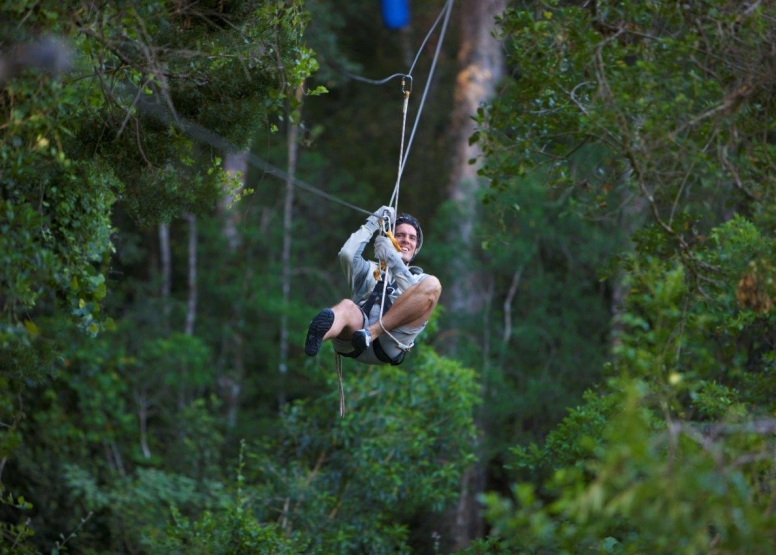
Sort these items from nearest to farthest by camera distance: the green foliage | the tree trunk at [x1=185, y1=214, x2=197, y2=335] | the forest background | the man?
1. the forest background
2. the man
3. the green foliage
4. the tree trunk at [x1=185, y1=214, x2=197, y2=335]

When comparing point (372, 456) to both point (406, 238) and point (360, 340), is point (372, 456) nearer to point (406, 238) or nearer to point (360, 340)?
point (406, 238)

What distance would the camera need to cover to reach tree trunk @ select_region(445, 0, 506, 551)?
1316cm

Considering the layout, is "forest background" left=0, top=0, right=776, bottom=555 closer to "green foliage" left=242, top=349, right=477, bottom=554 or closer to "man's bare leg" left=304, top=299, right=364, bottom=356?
"green foliage" left=242, top=349, right=477, bottom=554

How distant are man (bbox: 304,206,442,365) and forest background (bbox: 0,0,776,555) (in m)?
0.54

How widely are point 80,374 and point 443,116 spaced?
7.41 m

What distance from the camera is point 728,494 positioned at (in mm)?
3674

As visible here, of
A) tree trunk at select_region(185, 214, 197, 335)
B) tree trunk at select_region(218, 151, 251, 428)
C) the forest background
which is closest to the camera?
the forest background

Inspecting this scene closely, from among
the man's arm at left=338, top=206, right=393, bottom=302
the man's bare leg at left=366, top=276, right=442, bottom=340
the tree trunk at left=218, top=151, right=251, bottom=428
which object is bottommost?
the man's bare leg at left=366, top=276, right=442, bottom=340

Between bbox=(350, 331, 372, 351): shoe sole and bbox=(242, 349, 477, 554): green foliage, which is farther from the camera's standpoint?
bbox=(242, 349, 477, 554): green foliage

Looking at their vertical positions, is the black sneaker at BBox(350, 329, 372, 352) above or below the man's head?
below

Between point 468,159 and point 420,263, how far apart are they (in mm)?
1423

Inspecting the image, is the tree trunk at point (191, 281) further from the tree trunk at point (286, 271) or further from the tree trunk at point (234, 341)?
the tree trunk at point (286, 271)

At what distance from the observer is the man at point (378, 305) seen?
6.11 meters

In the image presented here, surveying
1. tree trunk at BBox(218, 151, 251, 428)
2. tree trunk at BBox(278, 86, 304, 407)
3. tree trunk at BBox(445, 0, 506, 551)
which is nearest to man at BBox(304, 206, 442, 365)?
tree trunk at BBox(445, 0, 506, 551)
